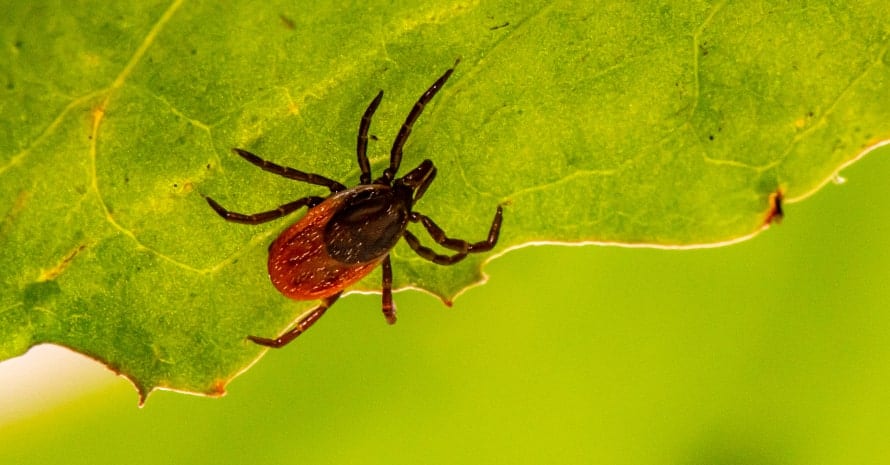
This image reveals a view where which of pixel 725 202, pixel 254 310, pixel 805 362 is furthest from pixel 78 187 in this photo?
pixel 805 362

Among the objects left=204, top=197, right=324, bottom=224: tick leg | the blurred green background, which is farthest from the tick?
the blurred green background

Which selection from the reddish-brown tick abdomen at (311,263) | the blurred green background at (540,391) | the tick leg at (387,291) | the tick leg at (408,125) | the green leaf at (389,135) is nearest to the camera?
the green leaf at (389,135)

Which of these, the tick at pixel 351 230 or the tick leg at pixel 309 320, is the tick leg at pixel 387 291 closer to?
the tick at pixel 351 230

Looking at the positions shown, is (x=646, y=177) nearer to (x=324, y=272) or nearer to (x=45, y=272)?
(x=324, y=272)

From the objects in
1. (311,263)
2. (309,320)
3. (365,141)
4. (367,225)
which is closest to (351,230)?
(367,225)

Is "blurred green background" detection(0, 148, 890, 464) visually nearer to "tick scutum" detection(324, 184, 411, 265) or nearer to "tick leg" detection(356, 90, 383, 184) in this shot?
"tick scutum" detection(324, 184, 411, 265)

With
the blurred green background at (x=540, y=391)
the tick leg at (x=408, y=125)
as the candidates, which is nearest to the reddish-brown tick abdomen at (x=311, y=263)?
the tick leg at (x=408, y=125)

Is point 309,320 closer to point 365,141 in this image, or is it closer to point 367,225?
point 367,225
